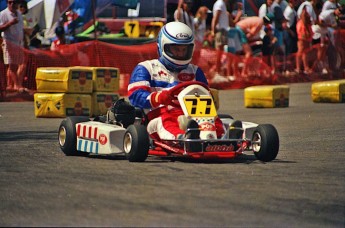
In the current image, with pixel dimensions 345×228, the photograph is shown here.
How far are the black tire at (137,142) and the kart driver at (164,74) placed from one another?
49cm

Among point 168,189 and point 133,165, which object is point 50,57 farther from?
point 168,189

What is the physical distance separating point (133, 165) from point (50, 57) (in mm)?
9317

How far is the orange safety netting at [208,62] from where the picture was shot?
18.5 meters

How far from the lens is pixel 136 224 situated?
6.61 meters

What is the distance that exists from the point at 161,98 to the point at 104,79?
571cm

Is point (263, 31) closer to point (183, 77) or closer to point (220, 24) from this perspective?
point (220, 24)

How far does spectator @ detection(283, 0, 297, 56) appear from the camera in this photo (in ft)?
74.1

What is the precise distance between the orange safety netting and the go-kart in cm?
770

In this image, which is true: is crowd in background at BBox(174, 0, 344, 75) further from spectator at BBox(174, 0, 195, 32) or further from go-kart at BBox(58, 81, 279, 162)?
go-kart at BBox(58, 81, 279, 162)

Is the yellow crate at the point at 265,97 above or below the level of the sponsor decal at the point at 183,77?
below

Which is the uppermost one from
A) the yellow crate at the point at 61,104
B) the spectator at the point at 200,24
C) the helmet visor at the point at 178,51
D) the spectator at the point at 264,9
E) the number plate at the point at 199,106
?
the spectator at the point at 264,9

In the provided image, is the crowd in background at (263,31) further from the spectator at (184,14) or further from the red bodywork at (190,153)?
the red bodywork at (190,153)

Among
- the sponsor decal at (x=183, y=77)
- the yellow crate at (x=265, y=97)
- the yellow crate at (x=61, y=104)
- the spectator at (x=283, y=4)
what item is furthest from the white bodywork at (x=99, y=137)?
the spectator at (x=283, y=4)

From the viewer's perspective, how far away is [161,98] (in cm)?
1010
